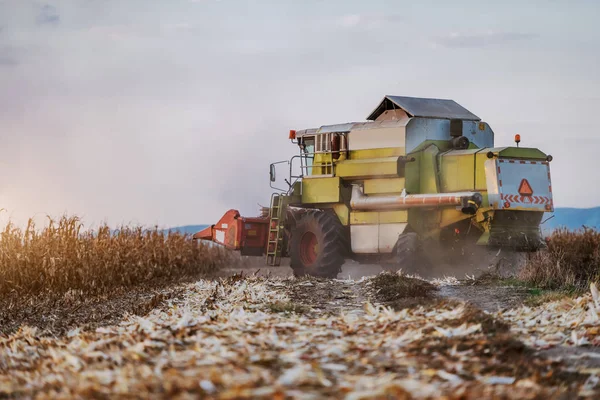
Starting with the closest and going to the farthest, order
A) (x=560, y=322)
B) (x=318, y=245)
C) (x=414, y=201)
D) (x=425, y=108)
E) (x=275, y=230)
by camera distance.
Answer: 1. (x=560, y=322)
2. (x=414, y=201)
3. (x=425, y=108)
4. (x=318, y=245)
5. (x=275, y=230)

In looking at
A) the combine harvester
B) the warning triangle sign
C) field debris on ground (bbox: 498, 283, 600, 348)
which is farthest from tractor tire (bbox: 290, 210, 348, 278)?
field debris on ground (bbox: 498, 283, 600, 348)

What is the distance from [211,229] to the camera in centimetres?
2070

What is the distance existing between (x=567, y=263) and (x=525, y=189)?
2310mm

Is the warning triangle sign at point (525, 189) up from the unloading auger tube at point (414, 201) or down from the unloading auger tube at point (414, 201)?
up

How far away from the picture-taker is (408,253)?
15969 millimetres

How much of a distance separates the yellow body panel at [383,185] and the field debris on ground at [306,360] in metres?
7.88

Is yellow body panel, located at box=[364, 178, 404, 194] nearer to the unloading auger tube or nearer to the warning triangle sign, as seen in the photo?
the unloading auger tube

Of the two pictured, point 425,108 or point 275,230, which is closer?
point 425,108

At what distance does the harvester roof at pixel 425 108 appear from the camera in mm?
17219

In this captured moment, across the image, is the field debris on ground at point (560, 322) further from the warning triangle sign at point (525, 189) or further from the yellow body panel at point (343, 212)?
the yellow body panel at point (343, 212)

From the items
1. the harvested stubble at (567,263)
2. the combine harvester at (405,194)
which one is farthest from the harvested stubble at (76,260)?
the harvested stubble at (567,263)

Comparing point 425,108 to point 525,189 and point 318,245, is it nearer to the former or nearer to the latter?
point 525,189

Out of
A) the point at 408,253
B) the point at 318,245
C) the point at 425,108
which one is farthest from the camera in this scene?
the point at 318,245

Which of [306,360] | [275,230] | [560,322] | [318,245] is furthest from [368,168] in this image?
[306,360]
